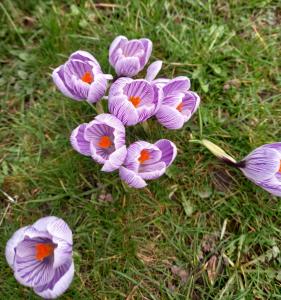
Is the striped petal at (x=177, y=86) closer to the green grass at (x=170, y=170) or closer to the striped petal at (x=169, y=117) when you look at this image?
the striped petal at (x=169, y=117)

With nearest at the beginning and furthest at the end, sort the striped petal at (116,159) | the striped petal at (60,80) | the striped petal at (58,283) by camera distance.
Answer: the striped petal at (58,283) < the striped petal at (116,159) < the striped petal at (60,80)

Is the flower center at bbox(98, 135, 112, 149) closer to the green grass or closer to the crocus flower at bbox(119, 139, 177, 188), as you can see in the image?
the crocus flower at bbox(119, 139, 177, 188)

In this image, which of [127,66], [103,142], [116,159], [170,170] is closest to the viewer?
[116,159]

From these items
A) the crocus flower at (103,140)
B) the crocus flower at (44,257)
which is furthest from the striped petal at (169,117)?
the crocus flower at (44,257)

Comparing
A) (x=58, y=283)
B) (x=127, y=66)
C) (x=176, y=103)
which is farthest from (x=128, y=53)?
(x=58, y=283)

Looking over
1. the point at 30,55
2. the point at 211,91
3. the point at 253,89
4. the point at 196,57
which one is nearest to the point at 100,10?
the point at 30,55

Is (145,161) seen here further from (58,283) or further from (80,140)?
(58,283)

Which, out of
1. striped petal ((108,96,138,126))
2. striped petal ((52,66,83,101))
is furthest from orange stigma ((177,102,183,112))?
striped petal ((52,66,83,101))
